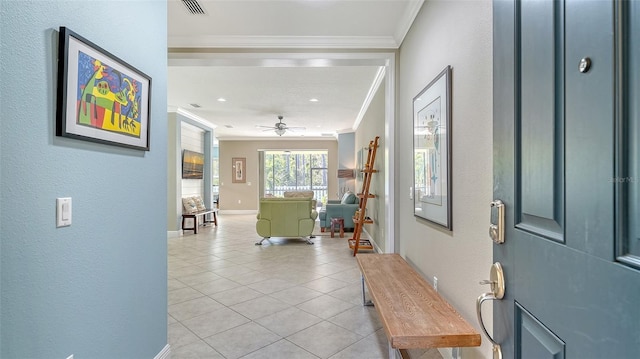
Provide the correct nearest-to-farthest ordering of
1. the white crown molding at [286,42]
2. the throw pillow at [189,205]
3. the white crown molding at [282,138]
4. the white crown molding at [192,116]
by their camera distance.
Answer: the white crown molding at [286,42] → the white crown molding at [192,116] → the throw pillow at [189,205] → the white crown molding at [282,138]

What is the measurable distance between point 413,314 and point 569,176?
135 centimetres

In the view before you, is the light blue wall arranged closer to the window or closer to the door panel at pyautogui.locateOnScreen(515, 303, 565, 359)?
the door panel at pyautogui.locateOnScreen(515, 303, 565, 359)

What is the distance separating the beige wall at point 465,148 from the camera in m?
1.52

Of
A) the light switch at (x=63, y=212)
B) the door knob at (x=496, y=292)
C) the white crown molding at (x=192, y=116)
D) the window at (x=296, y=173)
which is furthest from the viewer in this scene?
the window at (x=296, y=173)

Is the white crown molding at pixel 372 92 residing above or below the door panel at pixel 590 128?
above

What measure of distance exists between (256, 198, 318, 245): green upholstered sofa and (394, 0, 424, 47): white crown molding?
3530 millimetres

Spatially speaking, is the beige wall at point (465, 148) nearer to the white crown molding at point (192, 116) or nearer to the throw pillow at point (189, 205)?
the white crown molding at point (192, 116)

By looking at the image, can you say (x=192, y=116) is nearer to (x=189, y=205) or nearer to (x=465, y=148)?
(x=189, y=205)

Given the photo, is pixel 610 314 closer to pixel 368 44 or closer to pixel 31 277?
pixel 31 277

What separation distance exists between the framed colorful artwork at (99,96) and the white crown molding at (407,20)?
2.10 meters

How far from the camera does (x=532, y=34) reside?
2.45 feet

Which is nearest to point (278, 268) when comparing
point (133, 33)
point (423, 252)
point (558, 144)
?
point (423, 252)

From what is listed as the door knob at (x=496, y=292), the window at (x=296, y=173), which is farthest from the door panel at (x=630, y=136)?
the window at (x=296, y=173)

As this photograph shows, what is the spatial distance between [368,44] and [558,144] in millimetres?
3033
